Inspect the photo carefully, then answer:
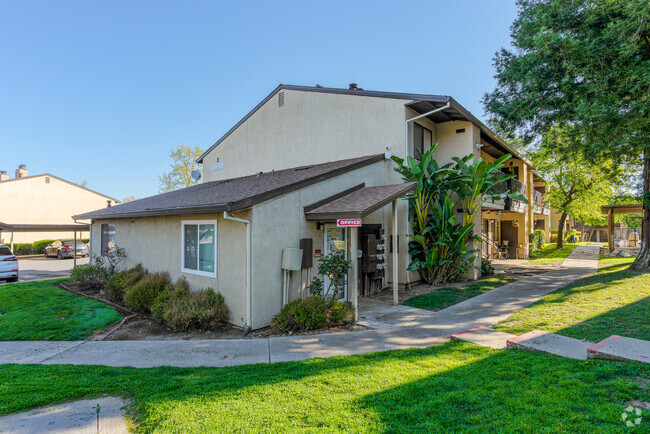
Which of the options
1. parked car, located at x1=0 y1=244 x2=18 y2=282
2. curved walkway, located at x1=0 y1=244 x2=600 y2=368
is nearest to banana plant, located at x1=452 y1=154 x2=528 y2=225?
curved walkway, located at x1=0 y1=244 x2=600 y2=368

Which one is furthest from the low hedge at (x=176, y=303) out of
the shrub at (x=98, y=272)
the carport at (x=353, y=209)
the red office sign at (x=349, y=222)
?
the red office sign at (x=349, y=222)

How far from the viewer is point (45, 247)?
27.4 meters

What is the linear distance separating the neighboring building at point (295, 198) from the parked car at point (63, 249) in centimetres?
1360

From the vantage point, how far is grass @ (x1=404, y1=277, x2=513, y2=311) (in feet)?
28.2

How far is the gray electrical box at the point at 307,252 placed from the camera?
24.8 feet

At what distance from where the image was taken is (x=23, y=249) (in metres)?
27.6

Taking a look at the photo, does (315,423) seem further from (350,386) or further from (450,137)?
(450,137)

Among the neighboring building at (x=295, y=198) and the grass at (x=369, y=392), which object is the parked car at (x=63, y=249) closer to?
the neighboring building at (x=295, y=198)

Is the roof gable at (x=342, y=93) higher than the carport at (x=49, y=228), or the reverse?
the roof gable at (x=342, y=93)

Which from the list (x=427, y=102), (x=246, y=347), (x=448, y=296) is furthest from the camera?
(x=427, y=102)

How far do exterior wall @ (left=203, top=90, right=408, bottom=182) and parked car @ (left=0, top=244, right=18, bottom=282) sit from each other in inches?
405

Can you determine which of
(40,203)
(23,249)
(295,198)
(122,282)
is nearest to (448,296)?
(295,198)

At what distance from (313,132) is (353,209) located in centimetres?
671

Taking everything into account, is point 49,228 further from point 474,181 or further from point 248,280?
point 474,181
